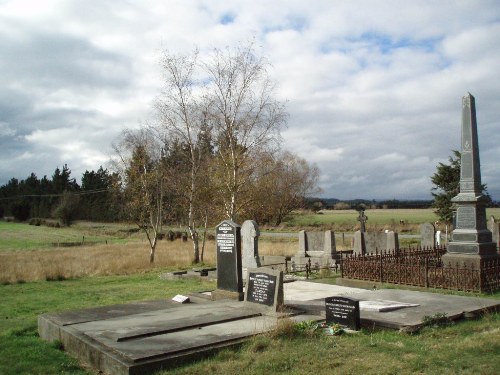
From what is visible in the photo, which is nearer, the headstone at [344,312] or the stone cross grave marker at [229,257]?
the headstone at [344,312]

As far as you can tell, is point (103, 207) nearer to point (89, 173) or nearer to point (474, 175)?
point (89, 173)

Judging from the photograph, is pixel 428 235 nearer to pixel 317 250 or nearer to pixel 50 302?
pixel 317 250

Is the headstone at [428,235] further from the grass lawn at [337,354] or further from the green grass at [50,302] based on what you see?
the grass lawn at [337,354]

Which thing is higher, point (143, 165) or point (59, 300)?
point (143, 165)

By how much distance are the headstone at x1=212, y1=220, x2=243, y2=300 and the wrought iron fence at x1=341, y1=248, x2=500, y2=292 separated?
17.7 ft

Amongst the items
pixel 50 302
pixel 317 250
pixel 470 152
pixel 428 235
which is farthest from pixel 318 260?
pixel 50 302

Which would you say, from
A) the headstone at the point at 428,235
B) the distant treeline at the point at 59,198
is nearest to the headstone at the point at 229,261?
the headstone at the point at 428,235

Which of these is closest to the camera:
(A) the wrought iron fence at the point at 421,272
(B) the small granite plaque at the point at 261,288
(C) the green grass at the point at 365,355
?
(C) the green grass at the point at 365,355

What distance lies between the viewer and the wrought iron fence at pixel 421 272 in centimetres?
1309

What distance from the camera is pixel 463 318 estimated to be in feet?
31.0

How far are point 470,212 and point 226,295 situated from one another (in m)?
8.32

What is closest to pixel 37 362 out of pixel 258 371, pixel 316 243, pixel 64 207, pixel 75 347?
pixel 75 347

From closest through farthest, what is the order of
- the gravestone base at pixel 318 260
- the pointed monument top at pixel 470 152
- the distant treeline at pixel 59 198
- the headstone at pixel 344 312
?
1. the headstone at pixel 344 312
2. the pointed monument top at pixel 470 152
3. the gravestone base at pixel 318 260
4. the distant treeline at pixel 59 198

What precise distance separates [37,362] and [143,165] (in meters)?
22.2
